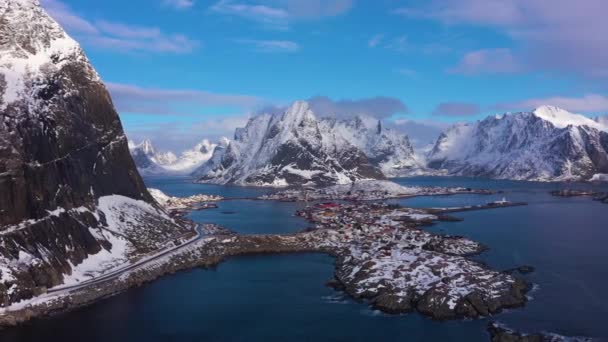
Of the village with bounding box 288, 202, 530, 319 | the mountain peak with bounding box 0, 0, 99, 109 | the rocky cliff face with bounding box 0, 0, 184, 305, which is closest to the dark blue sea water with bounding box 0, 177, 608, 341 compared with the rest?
the village with bounding box 288, 202, 530, 319

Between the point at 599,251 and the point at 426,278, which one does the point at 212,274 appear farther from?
the point at 599,251

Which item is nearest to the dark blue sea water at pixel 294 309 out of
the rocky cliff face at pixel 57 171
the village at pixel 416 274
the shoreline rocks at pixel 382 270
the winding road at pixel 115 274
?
the shoreline rocks at pixel 382 270

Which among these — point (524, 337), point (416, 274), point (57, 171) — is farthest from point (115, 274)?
point (524, 337)

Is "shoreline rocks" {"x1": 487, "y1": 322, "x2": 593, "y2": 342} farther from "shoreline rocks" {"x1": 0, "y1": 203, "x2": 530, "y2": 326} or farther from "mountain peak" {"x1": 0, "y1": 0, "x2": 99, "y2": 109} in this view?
"mountain peak" {"x1": 0, "y1": 0, "x2": 99, "y2": 109}

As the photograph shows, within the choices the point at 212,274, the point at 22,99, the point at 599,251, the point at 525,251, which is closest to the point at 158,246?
the point at 212,274

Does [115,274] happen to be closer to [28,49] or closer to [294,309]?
[294,309]

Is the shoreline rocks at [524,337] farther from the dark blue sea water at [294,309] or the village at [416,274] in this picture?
the village at [416,274]

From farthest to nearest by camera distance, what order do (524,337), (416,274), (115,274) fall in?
(115,274) → (416,274) → (524,337)

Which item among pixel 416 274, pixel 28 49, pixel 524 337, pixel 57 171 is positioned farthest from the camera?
pixel 28 49
